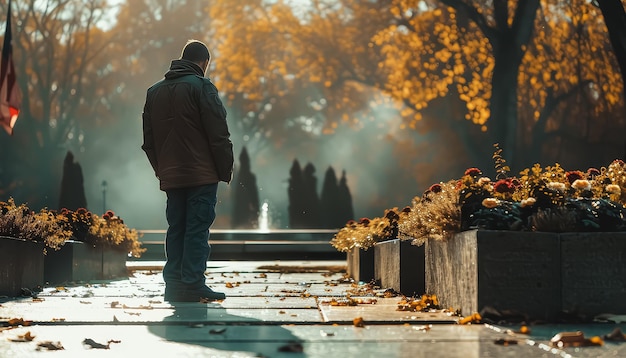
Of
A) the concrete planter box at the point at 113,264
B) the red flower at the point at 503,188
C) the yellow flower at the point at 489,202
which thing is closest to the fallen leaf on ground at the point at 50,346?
the yellow flower at the point at 489,202

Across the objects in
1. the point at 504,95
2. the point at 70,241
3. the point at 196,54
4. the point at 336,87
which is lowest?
the point at 70,241

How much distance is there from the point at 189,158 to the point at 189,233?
0.64m

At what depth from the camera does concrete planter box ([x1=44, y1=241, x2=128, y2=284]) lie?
477 inches

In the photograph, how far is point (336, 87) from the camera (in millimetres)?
35938

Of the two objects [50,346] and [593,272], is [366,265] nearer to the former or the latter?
[593,272]

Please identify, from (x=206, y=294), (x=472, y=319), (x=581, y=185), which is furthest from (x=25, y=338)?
(x=581, y=185)

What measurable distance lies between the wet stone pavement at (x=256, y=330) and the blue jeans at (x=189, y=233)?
1.00ft

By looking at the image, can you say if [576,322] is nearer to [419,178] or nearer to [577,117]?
[577,117]

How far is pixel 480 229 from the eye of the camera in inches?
282

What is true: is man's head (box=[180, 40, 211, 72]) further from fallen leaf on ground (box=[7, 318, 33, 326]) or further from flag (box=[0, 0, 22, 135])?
fallen leaf on ground (box=[7, 318, 33, 326])

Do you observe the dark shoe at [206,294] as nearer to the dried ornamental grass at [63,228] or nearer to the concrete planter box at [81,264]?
the dried ornamental grass at [63,228]

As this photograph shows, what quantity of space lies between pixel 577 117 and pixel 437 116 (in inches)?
209

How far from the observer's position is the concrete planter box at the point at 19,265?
961 centimetres

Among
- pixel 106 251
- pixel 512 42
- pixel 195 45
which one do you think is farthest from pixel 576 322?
pixel 512 42
